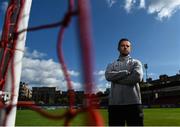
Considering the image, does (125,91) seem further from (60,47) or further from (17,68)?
(60,47)

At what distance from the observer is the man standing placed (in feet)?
11.1

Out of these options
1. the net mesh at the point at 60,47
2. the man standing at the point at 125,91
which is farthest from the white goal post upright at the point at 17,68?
the man standing at the point at 125,91

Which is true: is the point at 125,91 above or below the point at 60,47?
below

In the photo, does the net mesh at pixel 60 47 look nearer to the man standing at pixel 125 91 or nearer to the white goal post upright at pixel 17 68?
the white goal post upright at pixel 17 68

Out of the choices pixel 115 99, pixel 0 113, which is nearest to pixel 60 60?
pixel 0 113

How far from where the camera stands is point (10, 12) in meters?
2.63

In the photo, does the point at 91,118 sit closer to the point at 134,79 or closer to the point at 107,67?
the point at 134,79

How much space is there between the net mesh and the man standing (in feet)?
4.14

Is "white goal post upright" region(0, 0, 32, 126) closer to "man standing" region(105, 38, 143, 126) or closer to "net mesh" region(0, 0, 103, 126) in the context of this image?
"net mesh" region(0, 0, 103, 126)

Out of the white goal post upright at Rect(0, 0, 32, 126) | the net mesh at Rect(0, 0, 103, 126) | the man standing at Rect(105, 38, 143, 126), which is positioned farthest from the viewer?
the man standing at Rect(105, 38, 143, 126)

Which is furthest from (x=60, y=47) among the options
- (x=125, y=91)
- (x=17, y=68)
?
(x=125, y=91)

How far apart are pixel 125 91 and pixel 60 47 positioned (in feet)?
5.77

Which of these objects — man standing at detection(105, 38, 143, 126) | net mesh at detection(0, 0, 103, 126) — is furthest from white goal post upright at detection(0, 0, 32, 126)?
man standing at detection(105, 38, 143, 126)

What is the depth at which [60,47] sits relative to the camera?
1789 mm
